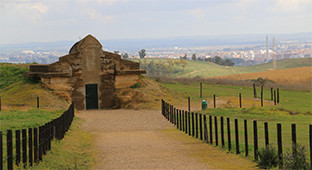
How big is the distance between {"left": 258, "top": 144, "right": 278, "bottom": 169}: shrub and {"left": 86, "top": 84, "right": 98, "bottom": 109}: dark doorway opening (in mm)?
31742

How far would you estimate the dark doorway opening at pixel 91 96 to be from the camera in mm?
42625

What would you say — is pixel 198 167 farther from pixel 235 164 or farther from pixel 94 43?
pixel 94 43

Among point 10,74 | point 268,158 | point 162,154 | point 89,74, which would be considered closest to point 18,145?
point 162,154

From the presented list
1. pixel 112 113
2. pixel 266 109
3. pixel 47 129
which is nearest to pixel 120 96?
pixel 112 113

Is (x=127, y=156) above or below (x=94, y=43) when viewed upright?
below

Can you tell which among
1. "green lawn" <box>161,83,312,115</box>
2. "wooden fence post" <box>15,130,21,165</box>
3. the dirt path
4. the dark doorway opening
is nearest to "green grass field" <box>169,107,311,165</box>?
the dirt path

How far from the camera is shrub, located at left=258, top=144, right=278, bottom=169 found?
11.8 meters

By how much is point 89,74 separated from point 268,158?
32040 mm

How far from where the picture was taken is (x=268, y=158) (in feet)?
38.9

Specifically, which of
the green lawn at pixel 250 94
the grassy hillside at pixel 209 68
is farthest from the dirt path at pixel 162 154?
the grassy hillside at pixel 209 68

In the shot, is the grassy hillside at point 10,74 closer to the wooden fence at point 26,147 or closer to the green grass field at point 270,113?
the green grass field at point 270,113

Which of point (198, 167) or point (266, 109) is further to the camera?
point (266, 109)

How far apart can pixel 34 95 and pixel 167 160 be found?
26926mm

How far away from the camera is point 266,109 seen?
34.0 metres
